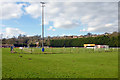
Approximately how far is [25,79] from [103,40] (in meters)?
64.0

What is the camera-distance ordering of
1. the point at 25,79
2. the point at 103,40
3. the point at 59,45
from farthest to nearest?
1. the point at 59,45
2. the point at 103,40
3. the point at 25,79

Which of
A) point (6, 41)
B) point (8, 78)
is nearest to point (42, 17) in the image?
point (8, 78)

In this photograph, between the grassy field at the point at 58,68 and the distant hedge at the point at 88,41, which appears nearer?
the grassy field at the point at 58,68

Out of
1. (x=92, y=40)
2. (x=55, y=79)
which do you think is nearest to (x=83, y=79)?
(x=55, y=79)

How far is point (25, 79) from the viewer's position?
6770 millimetres

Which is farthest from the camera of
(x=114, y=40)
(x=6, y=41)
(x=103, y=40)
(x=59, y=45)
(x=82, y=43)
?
(x=6, y=41)

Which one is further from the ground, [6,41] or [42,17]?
[42,17]

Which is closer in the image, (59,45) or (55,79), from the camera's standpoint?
(55,79)

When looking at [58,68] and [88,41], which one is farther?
[88,41]

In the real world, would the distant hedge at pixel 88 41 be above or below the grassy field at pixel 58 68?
above

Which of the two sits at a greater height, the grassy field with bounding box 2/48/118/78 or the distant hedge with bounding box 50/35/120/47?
the distant hedge with bounding box 50/35/120/47

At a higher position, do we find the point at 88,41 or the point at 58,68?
the point at 88,41

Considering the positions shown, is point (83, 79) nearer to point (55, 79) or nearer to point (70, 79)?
point (70, 79)

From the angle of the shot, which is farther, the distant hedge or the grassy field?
the distant hedge
